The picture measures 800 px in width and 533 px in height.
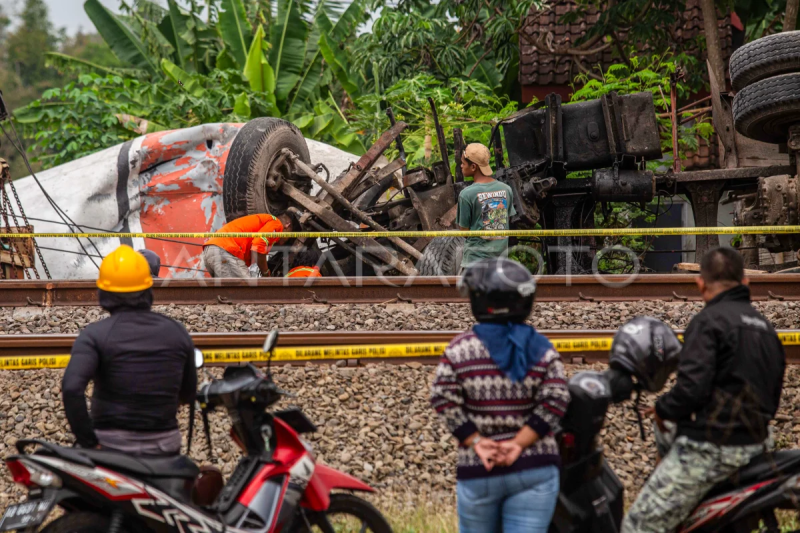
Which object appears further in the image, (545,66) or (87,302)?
(545,66)

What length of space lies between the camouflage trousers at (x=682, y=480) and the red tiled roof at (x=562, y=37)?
49.2 ft

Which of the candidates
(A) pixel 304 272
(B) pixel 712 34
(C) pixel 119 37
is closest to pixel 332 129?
(C) pixel 119 37

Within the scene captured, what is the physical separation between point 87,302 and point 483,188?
157 inches

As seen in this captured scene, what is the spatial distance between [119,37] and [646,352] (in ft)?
65.9

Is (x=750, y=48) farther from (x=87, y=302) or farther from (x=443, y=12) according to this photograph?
(x=443, y=12)

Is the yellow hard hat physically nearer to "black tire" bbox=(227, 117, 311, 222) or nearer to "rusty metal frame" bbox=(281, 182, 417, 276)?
"rusty metal frame" bbox=(281, 182, 417, 276)

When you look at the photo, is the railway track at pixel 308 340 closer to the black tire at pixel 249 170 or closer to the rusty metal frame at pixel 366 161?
the black tire at pixel 249 170

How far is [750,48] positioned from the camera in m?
8.60

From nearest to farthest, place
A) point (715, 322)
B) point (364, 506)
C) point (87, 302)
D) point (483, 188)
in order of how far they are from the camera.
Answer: point (715, 322) → point (364, 506) → point (483, 188) → point (87, 302)

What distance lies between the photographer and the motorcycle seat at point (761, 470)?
3109 mm

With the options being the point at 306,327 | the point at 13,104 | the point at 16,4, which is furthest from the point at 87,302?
the point at 16,4

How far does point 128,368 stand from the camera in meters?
3.17

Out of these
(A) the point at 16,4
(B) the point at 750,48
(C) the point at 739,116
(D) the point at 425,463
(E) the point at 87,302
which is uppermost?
(A) the point at 16,4

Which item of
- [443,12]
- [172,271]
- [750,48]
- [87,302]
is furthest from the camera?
[443,12]
